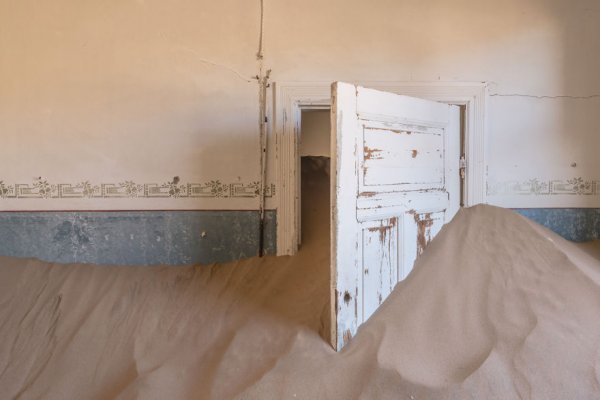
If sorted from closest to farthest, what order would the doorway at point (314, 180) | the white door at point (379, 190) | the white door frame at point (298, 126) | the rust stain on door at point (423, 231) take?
1. the white door at point (379, 190)
2. the rust stain on door at point (423, 231)
3. the white door frame at point (298, 126)
4. the doorway at point (314, 180)

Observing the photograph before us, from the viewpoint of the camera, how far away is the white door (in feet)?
6.93

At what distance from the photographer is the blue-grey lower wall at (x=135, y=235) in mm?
3207

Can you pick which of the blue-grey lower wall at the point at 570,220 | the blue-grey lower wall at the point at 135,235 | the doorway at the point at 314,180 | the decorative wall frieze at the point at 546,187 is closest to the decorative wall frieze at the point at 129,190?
the blue-grey lower wall at the point at 135,235

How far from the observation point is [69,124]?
321cm

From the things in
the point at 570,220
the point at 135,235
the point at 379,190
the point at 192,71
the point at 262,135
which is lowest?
the point at 135,235

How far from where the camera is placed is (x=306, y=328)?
2.31m

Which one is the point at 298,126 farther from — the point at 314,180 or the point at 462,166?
the point at 462,166

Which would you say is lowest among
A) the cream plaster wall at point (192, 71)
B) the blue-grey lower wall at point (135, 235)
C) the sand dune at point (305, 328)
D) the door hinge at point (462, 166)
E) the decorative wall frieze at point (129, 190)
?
the sand dune at point (305, 328)

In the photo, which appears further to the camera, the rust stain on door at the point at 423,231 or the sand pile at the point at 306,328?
the rust stain on door at the point at 423,231

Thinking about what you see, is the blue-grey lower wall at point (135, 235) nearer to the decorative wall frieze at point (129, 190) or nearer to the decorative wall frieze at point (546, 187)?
the decorative wall frieze at point (129, 190)

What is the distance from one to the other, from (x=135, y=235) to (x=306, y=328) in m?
1.71

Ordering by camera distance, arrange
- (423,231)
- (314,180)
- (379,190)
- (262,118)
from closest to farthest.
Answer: (379,190) → (423,231) → (262,118) → (314,180)

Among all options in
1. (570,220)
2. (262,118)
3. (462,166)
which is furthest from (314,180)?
(570,220)

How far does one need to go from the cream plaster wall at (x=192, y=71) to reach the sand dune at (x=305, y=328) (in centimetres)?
66
